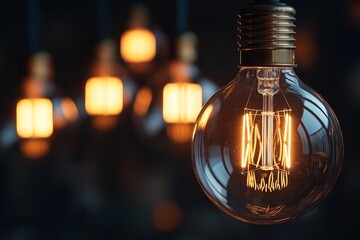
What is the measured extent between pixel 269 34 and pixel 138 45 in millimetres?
1727

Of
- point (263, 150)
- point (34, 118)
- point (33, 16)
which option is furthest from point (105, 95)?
point (263, 150)

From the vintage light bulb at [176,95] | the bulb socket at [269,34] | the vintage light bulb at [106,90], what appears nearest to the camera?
the bulb socket at [269,34]

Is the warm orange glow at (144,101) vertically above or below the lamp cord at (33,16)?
below

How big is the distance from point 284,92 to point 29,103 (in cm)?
118

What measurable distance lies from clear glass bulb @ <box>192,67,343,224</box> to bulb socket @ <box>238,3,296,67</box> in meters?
0.04

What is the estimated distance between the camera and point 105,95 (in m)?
2.04

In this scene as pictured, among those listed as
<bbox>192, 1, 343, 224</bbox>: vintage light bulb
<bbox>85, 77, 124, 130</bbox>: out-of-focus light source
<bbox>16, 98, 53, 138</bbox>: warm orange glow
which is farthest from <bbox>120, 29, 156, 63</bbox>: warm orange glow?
<bbox>192, 1, 343, 224</bbox>: vintage light bulb

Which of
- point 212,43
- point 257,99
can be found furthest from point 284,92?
point 212,43

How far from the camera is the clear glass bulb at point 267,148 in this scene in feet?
2.21

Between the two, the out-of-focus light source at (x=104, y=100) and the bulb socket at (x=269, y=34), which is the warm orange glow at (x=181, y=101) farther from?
the bulb socket at (x=269, y=34)

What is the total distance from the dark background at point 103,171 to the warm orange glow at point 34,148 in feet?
0.09

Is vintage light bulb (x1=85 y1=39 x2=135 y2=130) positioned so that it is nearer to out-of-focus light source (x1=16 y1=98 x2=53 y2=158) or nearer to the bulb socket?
out-of-focus light source (x1=16 y1=98 x2=53 y2=158)

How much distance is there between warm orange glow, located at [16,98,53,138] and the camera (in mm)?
1722

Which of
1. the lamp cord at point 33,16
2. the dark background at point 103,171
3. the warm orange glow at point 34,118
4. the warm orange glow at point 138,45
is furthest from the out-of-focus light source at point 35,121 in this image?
the warm orange glow at point 138,45
